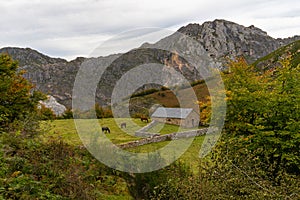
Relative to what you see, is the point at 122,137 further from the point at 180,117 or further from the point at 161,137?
the point at 180,117

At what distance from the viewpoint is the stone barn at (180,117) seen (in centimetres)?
3475

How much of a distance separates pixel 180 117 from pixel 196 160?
21.5 metres

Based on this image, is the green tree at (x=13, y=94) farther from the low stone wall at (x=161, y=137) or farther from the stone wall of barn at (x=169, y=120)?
the stone wall of barn at (x=169, y=120)

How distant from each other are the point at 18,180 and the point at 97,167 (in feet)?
15.3

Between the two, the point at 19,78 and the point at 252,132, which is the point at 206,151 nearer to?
the point at 252,132

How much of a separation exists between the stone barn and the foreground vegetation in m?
14.4

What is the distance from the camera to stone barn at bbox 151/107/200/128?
34750 millimetres

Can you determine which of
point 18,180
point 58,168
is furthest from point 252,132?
point 18,180

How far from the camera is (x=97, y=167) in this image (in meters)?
10.7

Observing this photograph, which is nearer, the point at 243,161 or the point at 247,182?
the point at 247,182

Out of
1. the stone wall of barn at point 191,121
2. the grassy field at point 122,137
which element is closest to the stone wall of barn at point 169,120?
the stone wall of barn at point 191,121

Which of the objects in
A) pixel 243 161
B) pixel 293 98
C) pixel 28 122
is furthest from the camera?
pixel 293 98

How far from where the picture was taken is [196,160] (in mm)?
13445

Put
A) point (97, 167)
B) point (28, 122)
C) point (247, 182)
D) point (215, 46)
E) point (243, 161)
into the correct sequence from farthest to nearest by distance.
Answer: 1. point (215, 46)
2. point (97, 167)
3. point (28, 122)
4. point (243, 161)
5. point (247, 182)
